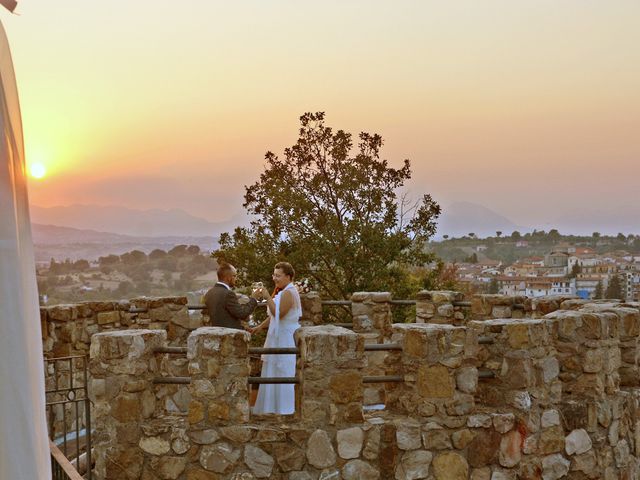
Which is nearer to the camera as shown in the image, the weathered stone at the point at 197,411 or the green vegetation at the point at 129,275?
the weathered stone at the point at 197,411

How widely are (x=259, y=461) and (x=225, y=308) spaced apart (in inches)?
100

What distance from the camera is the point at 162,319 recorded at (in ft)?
38.2

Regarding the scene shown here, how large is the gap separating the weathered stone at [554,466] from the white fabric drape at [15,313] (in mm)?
6192

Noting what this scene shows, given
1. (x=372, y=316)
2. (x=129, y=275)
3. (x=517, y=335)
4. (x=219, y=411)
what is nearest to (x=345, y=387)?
(x=219, y=411)

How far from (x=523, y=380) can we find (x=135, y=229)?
165 ft

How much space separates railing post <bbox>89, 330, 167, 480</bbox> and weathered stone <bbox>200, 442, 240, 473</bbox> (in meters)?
0.64

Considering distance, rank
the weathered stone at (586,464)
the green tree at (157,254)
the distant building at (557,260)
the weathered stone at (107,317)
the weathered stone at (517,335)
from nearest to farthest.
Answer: the weathered stone at (517,335) → the weathered stone at (586,464) → the weathered stone at (107,317) → the green tree at (157,254) → the distant building at (557,260)

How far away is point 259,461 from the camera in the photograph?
670 centimetres

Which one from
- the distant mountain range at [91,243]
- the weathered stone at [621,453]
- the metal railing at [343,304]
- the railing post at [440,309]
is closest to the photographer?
the weathered stone at [621,453]

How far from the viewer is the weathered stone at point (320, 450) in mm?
6707

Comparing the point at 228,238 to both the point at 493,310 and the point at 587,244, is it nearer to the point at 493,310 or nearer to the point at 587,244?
the point at 493,310

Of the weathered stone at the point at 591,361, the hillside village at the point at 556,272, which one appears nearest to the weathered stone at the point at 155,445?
the weathered stone at the point at 591,361

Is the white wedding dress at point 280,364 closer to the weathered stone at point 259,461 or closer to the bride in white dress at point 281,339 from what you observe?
the bride in white dress at point 281,339

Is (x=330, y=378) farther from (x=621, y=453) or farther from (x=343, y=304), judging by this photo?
(x=343, y=304)
